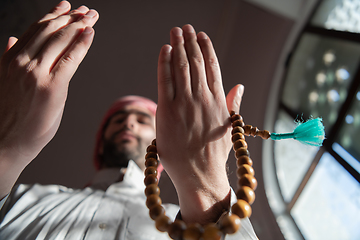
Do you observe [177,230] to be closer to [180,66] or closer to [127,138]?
[180,66]

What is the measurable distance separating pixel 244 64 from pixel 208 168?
173 cm

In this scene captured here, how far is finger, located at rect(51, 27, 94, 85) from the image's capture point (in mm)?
493

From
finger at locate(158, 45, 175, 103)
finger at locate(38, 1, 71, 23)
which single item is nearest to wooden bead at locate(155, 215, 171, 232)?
finger at locate(158, 45, 175, 103)

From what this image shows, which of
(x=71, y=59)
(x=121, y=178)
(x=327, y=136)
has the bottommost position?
(x=121, y=178)

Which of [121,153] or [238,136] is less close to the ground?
[238,136]

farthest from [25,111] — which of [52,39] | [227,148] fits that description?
[227,148]

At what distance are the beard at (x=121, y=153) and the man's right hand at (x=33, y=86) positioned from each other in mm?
600

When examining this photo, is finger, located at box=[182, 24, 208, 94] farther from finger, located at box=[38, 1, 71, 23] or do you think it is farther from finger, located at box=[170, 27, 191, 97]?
finger, located at box=[38, 1, 71, 23]

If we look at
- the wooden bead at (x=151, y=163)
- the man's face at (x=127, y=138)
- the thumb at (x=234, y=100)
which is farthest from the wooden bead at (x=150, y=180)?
the man's face at (x=127, y=138)

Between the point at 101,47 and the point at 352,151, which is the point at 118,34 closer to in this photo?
the point at 101,47

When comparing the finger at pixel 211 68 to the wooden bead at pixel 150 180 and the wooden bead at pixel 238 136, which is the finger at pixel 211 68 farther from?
the wooden bead at pixel 150 180

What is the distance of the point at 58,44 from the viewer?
1.69 feet

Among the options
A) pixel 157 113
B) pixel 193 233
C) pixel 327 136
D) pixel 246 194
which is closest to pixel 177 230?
pixel 193 233

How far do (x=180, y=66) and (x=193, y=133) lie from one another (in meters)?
0.15
